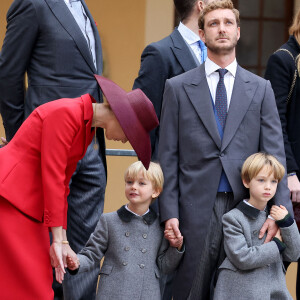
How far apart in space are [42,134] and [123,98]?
0.41 m

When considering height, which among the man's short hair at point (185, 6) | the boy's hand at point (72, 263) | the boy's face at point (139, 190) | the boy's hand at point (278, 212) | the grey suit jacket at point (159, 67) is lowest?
the boy's hand at point (72, 263)

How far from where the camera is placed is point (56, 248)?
14.2 ft

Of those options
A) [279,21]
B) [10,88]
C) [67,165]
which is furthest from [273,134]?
[279,21]

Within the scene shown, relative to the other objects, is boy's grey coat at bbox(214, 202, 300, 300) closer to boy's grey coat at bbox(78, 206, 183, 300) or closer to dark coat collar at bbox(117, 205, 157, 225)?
boy's grey coat at bbox(78, 206, 183, 300)

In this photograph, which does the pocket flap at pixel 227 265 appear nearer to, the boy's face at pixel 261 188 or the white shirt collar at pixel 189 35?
the boy's face at pixel 261 188

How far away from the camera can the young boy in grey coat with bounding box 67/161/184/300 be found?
15.5ft

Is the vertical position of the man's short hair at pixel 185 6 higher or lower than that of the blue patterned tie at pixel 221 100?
higher

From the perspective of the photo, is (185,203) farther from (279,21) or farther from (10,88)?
(279,21)

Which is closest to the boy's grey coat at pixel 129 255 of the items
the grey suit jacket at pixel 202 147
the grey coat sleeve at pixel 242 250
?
the grey suit jacket at pixel 202 147

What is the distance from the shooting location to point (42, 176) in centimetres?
427

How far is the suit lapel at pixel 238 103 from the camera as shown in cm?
470

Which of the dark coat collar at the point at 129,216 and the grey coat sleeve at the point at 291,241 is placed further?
the dark coat collar at the point at 129,216

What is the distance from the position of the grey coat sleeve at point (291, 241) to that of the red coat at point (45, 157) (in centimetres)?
105

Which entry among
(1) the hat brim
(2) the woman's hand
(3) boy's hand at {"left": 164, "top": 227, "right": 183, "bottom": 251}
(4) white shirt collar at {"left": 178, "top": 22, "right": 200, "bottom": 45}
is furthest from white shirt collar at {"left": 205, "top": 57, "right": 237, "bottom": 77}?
(2) the woman's hand
